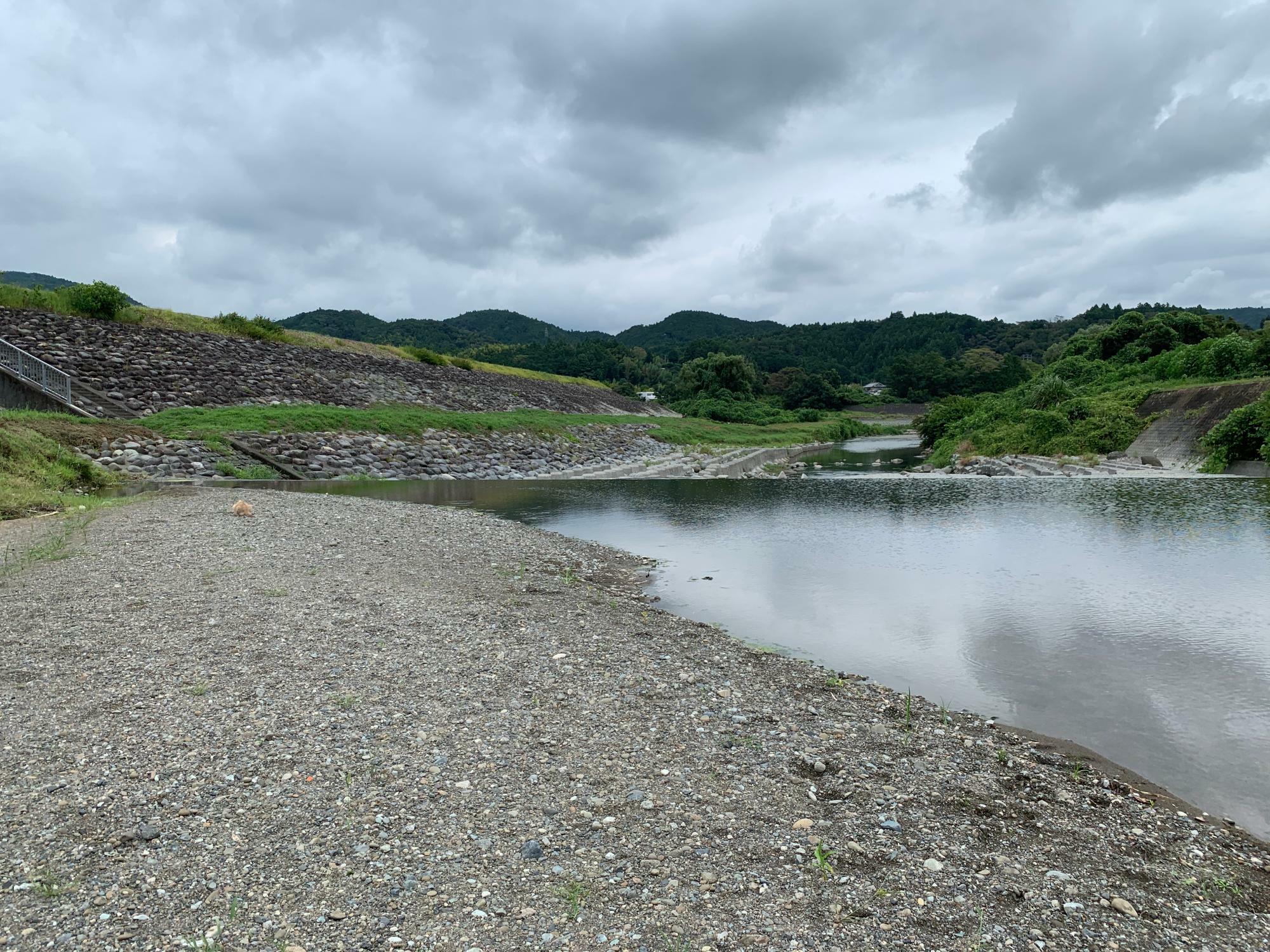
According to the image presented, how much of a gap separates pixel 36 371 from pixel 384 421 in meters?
12.9

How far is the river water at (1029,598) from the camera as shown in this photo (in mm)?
6336

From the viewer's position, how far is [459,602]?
9.41 meters

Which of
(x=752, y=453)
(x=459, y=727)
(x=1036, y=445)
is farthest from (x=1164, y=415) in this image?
(x=459, y=727)

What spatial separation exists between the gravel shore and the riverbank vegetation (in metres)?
40.5

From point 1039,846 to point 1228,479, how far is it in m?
31.1

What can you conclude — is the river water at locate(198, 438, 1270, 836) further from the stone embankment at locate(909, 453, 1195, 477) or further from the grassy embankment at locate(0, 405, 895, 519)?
the grassy embankment at locate(0, 405, 895, 519)

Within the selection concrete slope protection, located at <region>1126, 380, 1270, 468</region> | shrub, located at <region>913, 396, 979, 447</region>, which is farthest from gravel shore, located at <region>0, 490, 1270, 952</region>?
shrub, located at <region>913, 396, 979, 447</region>

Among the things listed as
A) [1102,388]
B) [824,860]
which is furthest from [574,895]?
[1102,388]

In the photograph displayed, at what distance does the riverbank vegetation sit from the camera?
128ft

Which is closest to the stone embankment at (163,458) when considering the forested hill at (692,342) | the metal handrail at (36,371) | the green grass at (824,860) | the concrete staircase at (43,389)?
the concrete staircase at (43,389)

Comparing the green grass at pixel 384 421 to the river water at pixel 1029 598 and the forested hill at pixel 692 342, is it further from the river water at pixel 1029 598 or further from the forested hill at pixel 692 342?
the forested hill at pixel 692 342

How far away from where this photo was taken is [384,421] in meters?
34.2

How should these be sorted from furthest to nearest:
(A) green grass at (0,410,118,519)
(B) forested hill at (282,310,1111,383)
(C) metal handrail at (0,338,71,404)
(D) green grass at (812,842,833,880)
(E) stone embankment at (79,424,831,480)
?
(B) forested hill at (282,310,1111,383), (C) metal handrail at (0,338,71,404), (E) stone embankment at (79,424,831,480), (A) green grass at (0,410,118,519), (D) green grass at (812,842,833,880)

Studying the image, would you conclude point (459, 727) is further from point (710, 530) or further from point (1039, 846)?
point (710, 530)
